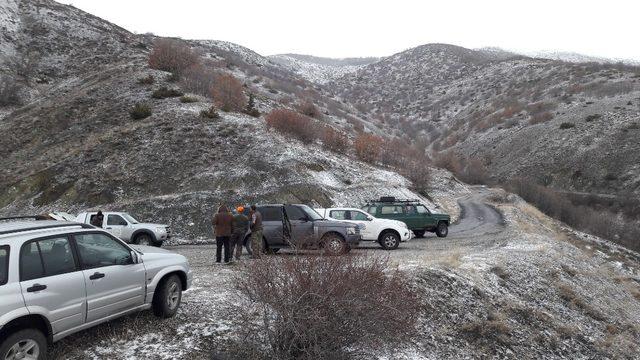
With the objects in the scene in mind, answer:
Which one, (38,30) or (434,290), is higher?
(38,30)

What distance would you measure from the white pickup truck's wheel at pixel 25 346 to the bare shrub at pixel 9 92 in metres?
40.7

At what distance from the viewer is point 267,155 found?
29.0 meters

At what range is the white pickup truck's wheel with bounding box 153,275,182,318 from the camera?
7.95 meters

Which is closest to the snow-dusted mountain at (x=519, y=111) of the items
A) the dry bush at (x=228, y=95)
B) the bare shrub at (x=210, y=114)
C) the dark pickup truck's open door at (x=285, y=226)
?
the dry bush at (x=228, y=95)

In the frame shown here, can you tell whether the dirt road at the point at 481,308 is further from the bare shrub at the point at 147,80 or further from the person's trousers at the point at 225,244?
the bare shrub at the point at 147,80

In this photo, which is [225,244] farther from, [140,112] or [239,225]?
[140,112]

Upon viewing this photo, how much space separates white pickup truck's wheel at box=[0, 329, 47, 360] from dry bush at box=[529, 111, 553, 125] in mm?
74187

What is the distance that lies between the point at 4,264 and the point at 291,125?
28.7 metres

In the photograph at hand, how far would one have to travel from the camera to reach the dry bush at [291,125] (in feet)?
110

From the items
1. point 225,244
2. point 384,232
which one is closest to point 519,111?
point 384,232

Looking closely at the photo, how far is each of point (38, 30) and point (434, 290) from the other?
170ft

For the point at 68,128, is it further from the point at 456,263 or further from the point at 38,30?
the point at 456,263

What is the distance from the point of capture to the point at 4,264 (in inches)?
218

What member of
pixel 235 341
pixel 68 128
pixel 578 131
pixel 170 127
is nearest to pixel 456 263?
pixel 235 341
